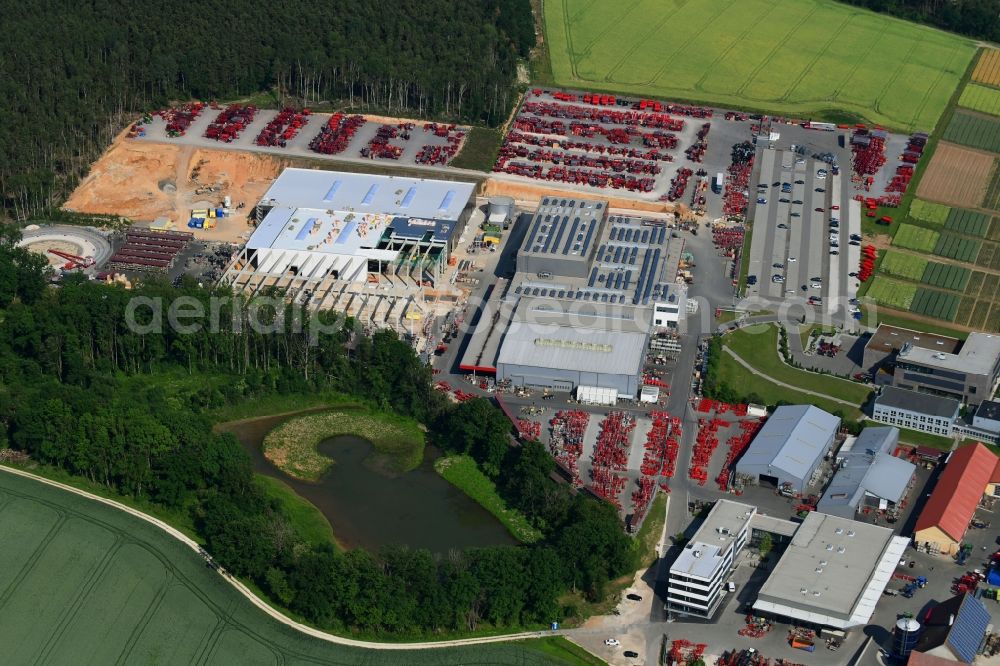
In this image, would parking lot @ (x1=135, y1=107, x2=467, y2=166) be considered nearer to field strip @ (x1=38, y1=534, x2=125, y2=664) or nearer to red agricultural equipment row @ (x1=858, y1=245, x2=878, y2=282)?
red agricultural equipment row @ (x1=858, y1=245, x2=878, y2=282)

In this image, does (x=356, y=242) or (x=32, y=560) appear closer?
(x=32, y=560)

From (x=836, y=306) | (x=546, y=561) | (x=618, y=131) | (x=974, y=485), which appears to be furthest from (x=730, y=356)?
(x=618, y=131)

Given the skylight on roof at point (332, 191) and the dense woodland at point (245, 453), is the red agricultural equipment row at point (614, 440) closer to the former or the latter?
the dense woodland at point (245, 453)

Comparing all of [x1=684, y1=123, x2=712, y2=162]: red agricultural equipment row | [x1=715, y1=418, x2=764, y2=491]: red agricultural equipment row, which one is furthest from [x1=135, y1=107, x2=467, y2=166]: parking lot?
[x1=715, y1=418, x2=764, y2=491]: red agricultural equipment row

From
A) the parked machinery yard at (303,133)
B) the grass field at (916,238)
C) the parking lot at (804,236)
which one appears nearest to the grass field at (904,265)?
the grass field at (916,238)

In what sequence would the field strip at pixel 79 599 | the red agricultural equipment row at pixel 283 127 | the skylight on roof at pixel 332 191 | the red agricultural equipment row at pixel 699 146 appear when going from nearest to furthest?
1. the field strip at pixel 79 599
2. the skylight on roof at pixel 332 191
3. the red agricultural equipment row at pixel 283 127
4. the red agricultural equipment row at pixel 699 146

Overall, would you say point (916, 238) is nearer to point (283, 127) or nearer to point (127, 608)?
point (283, 127)

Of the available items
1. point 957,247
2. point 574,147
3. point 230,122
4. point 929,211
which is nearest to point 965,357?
point 957,247
